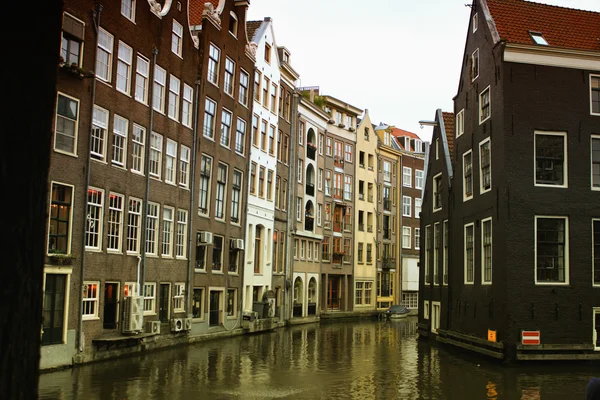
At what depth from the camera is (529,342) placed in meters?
26.5

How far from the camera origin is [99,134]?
26.5 m

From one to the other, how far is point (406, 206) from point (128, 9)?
53.2 meters

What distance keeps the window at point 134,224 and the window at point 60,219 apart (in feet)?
15.2

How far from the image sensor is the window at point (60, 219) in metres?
23.4

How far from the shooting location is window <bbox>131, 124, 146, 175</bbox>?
1147 inches

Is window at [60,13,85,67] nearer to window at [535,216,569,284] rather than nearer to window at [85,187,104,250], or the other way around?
window at [85,187,104,250]

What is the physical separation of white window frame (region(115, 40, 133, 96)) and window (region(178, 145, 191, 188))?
18.4ft

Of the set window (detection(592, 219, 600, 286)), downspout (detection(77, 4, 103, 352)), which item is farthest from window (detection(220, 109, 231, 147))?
window (detection(592, 219, 600, 286))

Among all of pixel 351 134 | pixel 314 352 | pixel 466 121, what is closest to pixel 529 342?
pixel 314 352

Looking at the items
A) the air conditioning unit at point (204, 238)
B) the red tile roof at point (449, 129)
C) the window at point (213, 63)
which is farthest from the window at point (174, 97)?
the red tile roof at point (449, 129)

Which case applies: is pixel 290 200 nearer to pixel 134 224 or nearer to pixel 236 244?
pixel 236 244

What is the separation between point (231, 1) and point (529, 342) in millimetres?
25215

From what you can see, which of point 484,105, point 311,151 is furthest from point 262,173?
point 484,105

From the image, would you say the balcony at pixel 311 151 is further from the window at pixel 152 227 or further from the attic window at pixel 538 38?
the attic window at pixel 538 38
